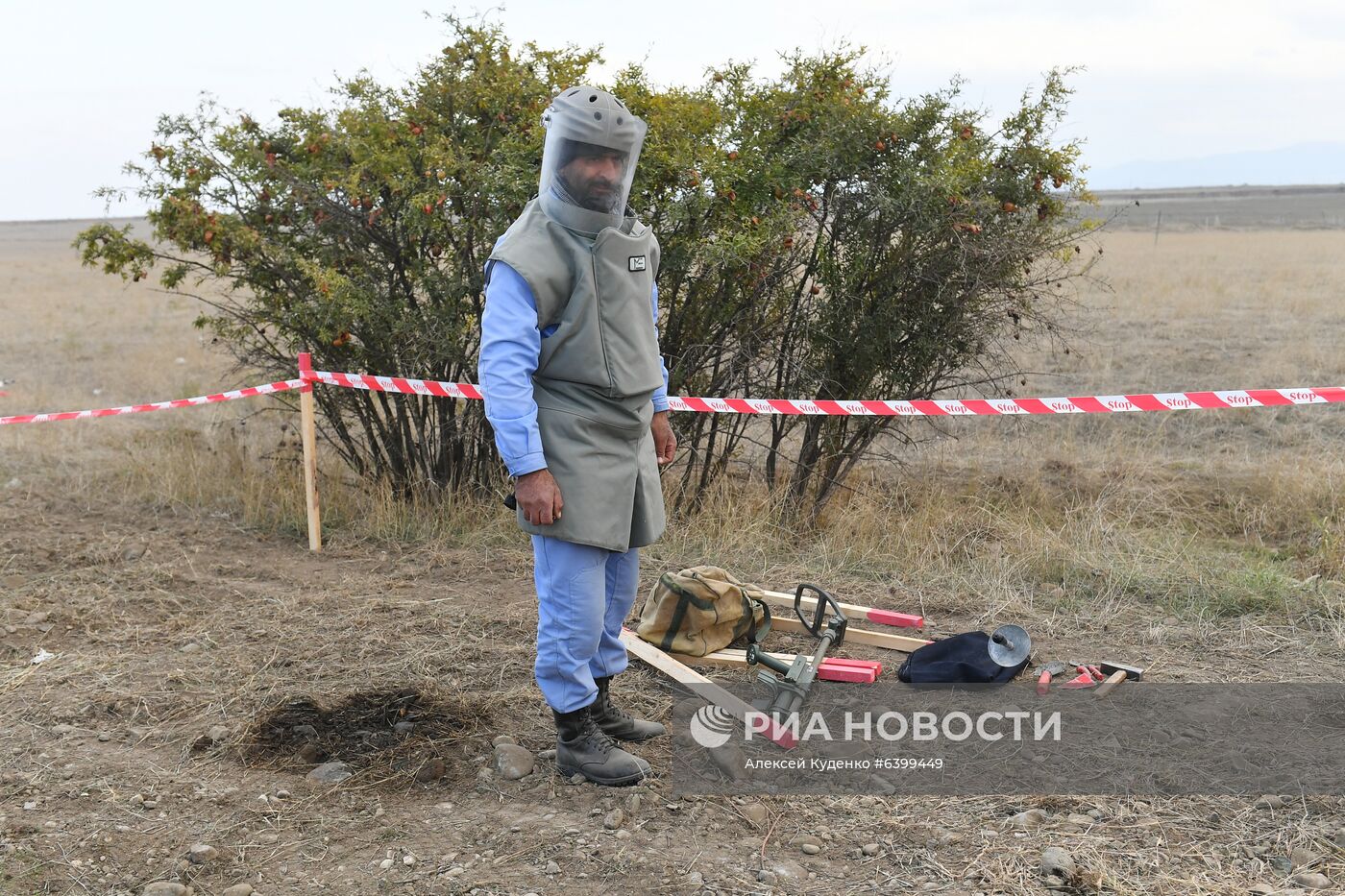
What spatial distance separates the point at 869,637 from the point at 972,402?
1668 mm

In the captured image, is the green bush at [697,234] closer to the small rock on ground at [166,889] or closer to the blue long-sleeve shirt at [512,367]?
the blue long-sleeve shirt at [512,367]

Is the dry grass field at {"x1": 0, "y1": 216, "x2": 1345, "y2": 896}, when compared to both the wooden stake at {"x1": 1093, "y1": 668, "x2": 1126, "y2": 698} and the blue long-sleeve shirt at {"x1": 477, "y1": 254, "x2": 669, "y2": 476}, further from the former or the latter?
the blue long-sleeve shirt at {"x1": 477, "y1": 254, "x2": 669, "y2": 476}

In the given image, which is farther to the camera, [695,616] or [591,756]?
[695,616]

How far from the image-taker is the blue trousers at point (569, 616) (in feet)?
11.9

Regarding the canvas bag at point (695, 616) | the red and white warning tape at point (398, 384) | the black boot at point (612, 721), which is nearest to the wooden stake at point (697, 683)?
the canvas bag at point (695, 616)

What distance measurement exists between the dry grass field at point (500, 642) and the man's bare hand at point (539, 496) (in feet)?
3.07

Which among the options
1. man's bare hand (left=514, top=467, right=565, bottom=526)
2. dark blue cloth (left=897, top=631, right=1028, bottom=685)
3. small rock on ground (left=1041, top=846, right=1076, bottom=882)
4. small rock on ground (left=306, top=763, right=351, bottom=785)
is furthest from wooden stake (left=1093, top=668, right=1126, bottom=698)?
small rock on ground (left=306, top=763, right=351, bottom=785)

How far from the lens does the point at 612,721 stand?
398 cm

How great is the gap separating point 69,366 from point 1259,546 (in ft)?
47.5

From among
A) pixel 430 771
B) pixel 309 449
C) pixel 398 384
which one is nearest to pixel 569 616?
pixel 430 771

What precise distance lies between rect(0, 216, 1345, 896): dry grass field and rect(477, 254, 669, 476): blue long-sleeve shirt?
3.78 ft

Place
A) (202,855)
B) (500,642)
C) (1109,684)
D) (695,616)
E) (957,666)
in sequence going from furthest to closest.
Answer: (500,642) < (695,616) < (957,666) < (1109,684) < (202,855)

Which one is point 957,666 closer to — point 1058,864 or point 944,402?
point 1058,864

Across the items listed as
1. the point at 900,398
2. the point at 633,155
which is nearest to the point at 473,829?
the point at 633,155
